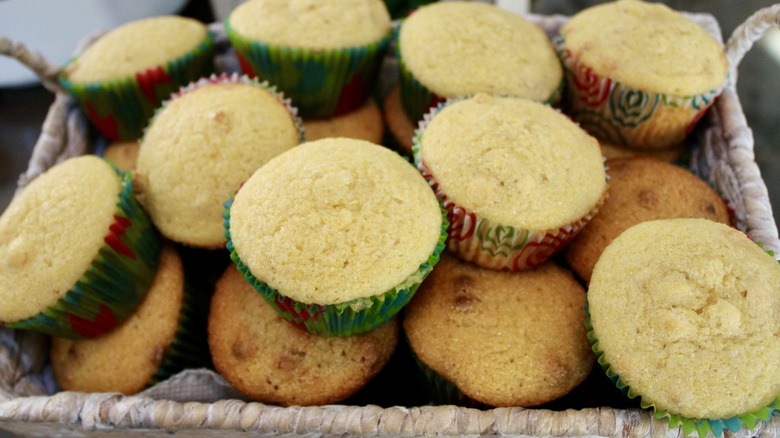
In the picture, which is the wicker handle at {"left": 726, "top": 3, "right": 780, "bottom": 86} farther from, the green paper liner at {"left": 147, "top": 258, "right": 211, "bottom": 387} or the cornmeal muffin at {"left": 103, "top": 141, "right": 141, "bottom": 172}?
the cornmeal muffin at {"left": 103, "top": 141, "right": 141, "bottom": 172}

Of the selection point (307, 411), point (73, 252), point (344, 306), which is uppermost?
point (73, 252)

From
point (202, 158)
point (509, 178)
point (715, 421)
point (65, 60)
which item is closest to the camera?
point (715, 421)

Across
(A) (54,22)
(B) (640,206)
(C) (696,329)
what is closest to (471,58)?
(B) (640,206)

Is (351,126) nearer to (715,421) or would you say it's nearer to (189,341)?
(189,341)

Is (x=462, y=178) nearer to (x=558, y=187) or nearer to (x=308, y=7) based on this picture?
(x=558, y=187)

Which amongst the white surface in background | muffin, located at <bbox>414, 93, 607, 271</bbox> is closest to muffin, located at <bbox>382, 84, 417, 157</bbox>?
muffin, located at <bbox>414, 93, 607, 271</bbox>

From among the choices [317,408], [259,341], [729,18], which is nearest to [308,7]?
[259,341]
